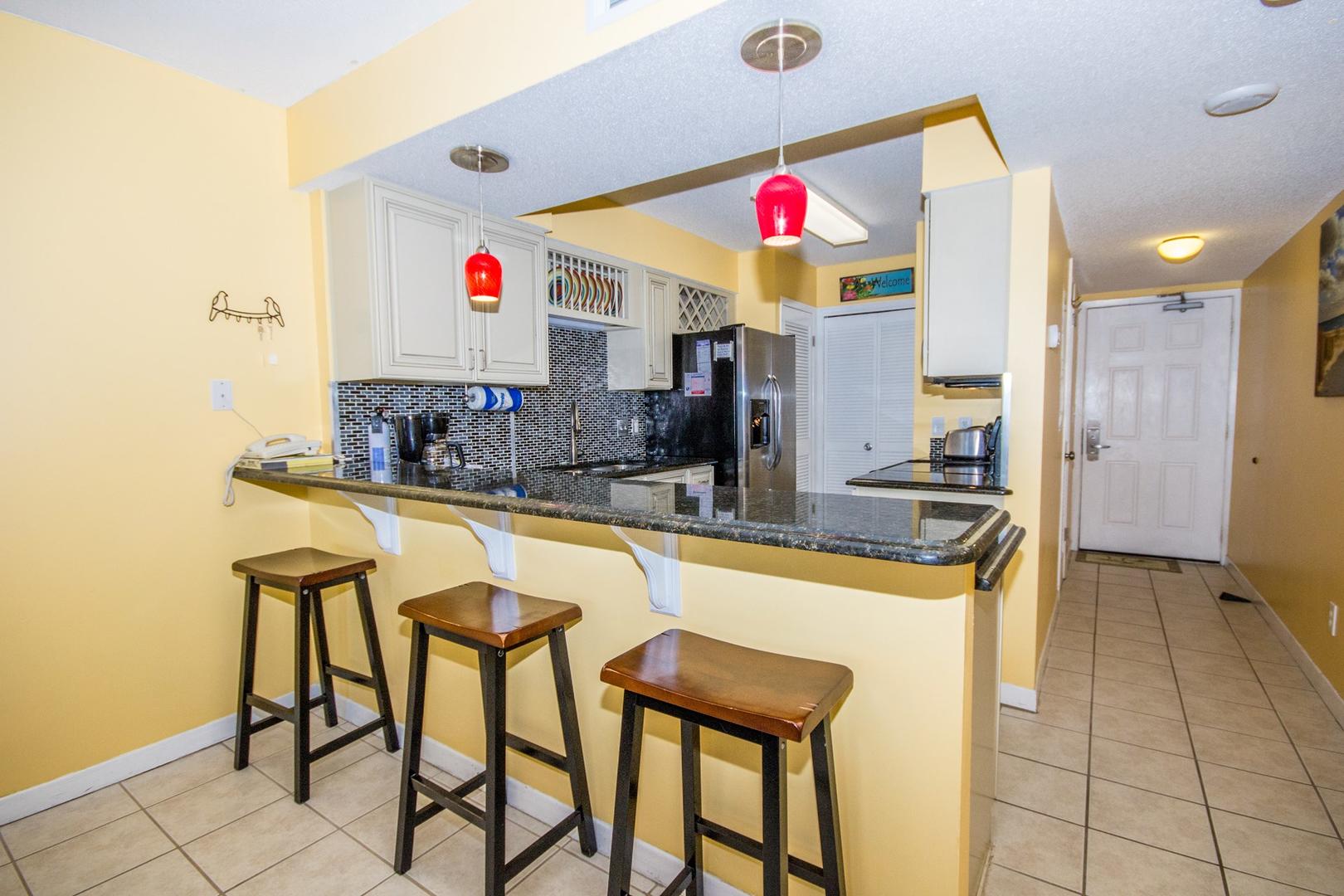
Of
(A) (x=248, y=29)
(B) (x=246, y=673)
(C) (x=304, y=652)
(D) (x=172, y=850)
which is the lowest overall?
(D) (x=172, y=850)

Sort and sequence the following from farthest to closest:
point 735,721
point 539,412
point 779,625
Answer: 1. point 539,412
2. point 779,625
3. point 735,721

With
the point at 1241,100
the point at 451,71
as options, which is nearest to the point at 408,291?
the point at 451,71

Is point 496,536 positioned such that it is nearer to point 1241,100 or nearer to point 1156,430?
point 1241,100

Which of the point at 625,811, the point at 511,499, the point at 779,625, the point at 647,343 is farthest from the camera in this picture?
the point at 647,343

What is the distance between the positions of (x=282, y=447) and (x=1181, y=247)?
4.50 m

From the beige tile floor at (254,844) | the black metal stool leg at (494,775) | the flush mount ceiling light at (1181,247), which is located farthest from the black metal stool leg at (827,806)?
the flush mount ceiling light at (1181,247)

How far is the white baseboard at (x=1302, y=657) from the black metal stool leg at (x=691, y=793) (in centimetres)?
274

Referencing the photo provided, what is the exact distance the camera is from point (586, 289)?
133 inches

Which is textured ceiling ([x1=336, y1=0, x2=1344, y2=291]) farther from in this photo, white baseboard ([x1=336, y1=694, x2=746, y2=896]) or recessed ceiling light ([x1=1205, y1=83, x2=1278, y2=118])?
white baseboard ([x1=336, y1=694, x2=746, y2=896])

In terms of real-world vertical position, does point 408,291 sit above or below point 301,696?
above

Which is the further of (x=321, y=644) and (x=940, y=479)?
(x=940, y=479)

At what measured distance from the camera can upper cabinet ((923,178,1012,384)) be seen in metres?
2.44

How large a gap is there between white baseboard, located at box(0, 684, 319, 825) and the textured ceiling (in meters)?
2.22

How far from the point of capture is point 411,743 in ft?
5.26
